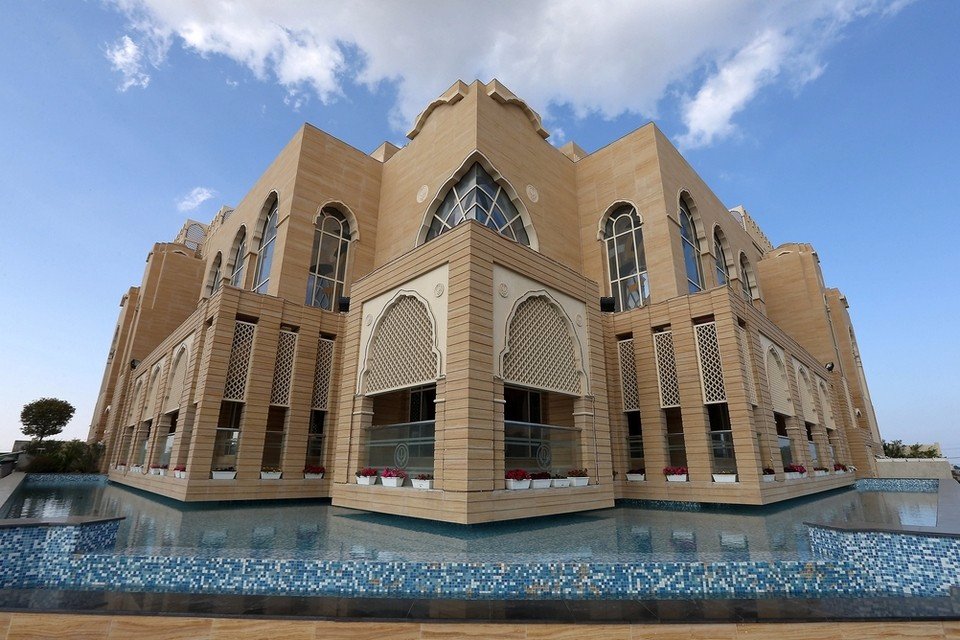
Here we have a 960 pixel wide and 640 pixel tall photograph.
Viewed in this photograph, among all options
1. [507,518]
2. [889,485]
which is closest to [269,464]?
[507,518]

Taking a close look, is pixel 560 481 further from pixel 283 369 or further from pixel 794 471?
pixel 283 369

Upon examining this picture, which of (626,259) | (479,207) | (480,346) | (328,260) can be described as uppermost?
(479,207)

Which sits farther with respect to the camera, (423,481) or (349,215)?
(349,215)

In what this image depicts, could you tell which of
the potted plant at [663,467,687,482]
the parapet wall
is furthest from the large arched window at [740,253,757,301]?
the potted plant at [663,467,687,482]

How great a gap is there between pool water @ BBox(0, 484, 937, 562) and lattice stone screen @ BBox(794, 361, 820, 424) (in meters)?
4.46

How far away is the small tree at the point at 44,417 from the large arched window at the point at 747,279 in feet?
125

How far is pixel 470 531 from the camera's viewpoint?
25.1ft

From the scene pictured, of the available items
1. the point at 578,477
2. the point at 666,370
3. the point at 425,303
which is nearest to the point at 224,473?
the point at 425,303

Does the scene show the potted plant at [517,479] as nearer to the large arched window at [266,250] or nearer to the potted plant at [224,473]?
the potted plant at [224,473]

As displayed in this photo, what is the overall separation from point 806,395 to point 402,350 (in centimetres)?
1423

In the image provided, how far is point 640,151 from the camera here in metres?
15.5

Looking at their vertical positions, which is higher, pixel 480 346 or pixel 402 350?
pixel 402 350

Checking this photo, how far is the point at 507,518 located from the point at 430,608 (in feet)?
13.4

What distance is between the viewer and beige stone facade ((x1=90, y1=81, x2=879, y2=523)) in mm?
8812
